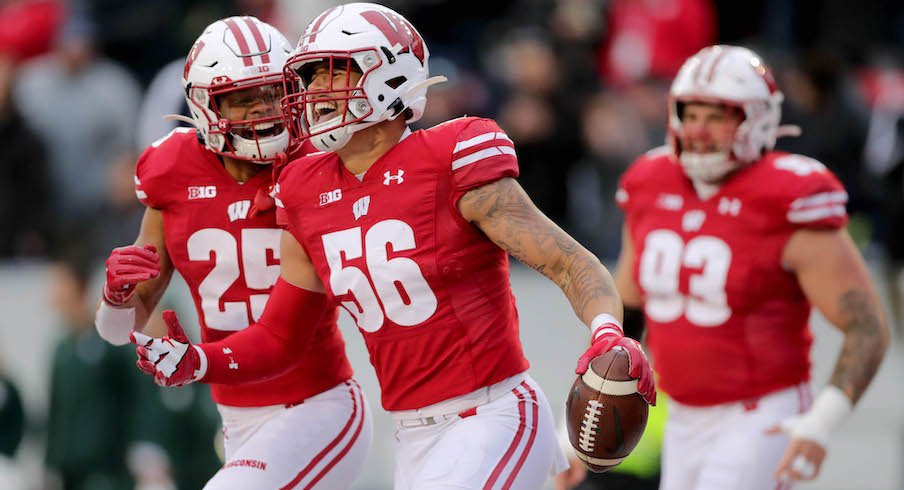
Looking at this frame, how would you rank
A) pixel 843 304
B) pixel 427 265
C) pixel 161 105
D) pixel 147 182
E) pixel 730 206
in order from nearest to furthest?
1. pixel 427 265
2. pixel 147 182
3. pixel 843 304
4. pixel 730 206
5. pixel 161 105

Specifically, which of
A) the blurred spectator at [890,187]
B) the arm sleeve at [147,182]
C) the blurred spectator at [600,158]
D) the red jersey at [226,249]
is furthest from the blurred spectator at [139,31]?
the red jersey at [226,249]

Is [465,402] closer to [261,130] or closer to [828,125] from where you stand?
[261,130]

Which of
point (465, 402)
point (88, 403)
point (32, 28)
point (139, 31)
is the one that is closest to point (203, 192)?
point (465, 402)

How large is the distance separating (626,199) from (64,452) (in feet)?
13.0

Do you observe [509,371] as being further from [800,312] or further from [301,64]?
[800,312]

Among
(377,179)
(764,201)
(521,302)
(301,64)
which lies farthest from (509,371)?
(521,302)

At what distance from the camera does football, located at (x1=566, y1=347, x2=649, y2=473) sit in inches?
162

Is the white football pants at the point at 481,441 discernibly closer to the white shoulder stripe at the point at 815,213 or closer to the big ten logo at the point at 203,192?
the big ten logo at the point at 203,192

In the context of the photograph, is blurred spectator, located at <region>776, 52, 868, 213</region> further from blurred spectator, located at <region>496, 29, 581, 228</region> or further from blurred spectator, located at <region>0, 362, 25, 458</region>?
blurred spectator, located at <region>0, 362, 25, 458</region>

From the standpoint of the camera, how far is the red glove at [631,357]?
4090 millimetres

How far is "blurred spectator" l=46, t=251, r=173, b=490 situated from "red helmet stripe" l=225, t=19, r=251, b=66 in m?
3.60

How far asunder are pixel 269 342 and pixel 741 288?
5.83 feet

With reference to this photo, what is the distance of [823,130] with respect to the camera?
8672 mm

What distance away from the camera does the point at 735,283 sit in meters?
5.70
